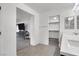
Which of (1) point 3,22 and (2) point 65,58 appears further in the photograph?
(1) point 3,22

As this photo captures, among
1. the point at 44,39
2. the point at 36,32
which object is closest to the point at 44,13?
the point at 36,32

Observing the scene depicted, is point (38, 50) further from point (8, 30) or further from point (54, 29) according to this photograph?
point (54, 29)

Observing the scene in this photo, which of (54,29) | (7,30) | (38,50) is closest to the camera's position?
(7,30)

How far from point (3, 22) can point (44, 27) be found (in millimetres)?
2664

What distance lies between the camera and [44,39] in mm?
3992

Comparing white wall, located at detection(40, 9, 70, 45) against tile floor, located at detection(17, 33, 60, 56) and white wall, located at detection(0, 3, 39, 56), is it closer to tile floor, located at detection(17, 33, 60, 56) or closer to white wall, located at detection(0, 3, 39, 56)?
tile floor, located at detection(17, 33, 60, 56)

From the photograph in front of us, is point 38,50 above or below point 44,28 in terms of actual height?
below

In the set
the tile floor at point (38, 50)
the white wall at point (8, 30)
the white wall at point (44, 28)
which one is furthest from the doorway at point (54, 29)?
the white wall at point (8, 30)

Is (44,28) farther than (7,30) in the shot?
Yes

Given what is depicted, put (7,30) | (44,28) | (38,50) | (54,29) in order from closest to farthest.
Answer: (7,30) < (38,50) < (44,28) < (54,29)

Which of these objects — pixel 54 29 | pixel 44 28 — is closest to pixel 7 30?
pixel 44 28

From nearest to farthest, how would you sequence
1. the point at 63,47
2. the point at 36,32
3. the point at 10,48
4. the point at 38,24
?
the point at 63,47 → the point at 10,48 → the point at 36,32 → the point at 38,24

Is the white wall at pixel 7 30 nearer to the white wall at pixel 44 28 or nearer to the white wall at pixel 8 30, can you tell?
the white wall at pixel 8 30

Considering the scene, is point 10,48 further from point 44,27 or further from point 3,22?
point 44,27
